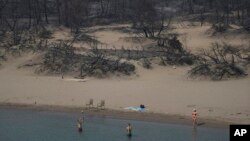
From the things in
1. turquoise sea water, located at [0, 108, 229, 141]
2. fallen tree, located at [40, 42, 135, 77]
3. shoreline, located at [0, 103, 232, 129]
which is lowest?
turquoise sea water, located at [0, 108, 229, 141]

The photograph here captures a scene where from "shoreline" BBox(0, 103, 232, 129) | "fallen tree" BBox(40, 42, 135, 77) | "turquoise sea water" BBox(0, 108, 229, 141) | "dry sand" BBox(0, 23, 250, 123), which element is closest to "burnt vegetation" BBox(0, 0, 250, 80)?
"fallen tree" BBox(40, 42, 135, 77)

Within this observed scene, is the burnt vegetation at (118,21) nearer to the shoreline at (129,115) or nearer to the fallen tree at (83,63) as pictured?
the fallen tree at (83,63)

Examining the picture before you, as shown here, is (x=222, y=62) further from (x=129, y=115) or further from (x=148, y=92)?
(x=129, y=115)

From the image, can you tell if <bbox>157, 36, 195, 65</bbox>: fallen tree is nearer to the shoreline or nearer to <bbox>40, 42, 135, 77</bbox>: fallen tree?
<bbox>40, 42, 135, 77</bbox>: fallen tree

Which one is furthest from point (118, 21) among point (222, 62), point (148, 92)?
point (148, 92)

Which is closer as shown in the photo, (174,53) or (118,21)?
(174,53)
